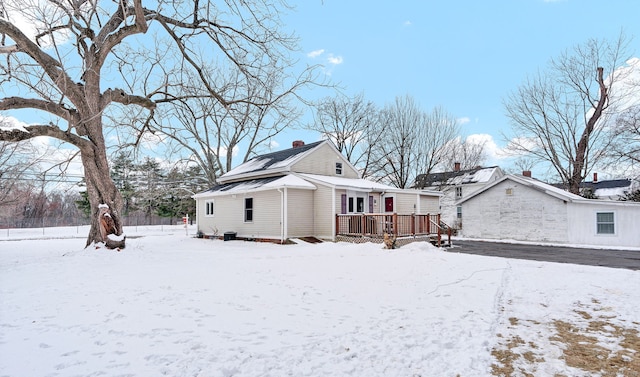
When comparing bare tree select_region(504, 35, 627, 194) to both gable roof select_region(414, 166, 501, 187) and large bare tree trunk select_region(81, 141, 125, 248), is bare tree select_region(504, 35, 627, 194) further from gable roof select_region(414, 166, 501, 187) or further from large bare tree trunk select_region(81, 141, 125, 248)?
large bare tree trunk select_region(81, 141, 125, 248)

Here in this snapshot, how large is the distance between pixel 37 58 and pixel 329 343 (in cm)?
1109

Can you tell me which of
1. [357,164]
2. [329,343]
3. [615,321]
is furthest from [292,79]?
[357,164]

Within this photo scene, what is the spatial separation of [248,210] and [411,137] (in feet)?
49.9

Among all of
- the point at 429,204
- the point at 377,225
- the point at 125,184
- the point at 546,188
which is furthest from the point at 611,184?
the point at 125,184

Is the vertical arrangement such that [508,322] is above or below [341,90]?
below

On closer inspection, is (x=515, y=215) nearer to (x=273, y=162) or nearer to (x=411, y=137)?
(x=411, y=137)

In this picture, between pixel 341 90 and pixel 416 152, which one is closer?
pixel 341 90

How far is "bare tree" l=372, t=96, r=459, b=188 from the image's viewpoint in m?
26.7

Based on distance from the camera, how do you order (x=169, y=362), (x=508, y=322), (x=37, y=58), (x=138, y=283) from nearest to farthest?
(x=169, y=362) → (x=508, y=322) → (x=138, y=283) → (x=37, y=58)

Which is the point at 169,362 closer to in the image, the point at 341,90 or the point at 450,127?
the point at 341,90

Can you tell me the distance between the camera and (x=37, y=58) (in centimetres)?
954

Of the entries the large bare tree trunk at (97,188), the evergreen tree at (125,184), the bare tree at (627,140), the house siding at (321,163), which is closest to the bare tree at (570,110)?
the bare tree at (627,140)

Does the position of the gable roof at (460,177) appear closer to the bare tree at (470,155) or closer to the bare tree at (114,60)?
the bare tree at (470,155)

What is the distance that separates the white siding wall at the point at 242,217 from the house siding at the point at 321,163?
2.60 metres
